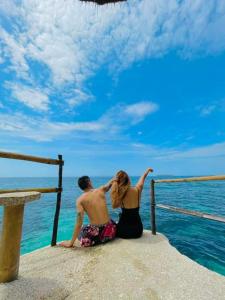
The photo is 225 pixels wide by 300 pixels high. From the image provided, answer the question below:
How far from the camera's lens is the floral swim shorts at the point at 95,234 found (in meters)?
3.53

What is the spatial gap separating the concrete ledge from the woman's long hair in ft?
2.73

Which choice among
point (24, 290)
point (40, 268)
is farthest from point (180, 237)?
point (24, 290)

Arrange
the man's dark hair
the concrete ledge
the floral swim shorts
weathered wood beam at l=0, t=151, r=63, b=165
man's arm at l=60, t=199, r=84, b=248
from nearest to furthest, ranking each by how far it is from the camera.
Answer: the concrete ledge → weathered wood beam at l=0, t=151, r=63, b=165 → man's arm at l=60, t=199, r=84, b=248 → the floral swim shorts → the man's dark hair

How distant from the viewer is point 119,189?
151 inches

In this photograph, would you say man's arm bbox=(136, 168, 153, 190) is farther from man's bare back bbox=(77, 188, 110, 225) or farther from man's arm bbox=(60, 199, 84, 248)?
man's arm bbox=(60, 199, 84, 248)

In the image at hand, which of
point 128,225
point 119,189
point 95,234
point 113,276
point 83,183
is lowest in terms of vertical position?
point 113,276

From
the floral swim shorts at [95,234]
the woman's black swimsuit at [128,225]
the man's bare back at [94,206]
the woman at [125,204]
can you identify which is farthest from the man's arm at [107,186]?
the floral swim shorts at [95,234]

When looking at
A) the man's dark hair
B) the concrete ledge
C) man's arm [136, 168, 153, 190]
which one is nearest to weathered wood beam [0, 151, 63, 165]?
the man's dark hair

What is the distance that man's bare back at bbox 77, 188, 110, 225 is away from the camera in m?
3.58

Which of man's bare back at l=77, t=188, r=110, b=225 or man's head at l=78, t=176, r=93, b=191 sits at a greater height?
man's head at l=78, t=176, r=93, b=191

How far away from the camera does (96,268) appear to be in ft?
8.86

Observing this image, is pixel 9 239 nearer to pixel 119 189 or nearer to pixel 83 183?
pixel 83 183

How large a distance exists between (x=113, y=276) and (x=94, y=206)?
4.28 feet

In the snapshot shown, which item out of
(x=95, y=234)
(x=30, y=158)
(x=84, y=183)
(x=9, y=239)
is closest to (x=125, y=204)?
(x=95, y=234)
